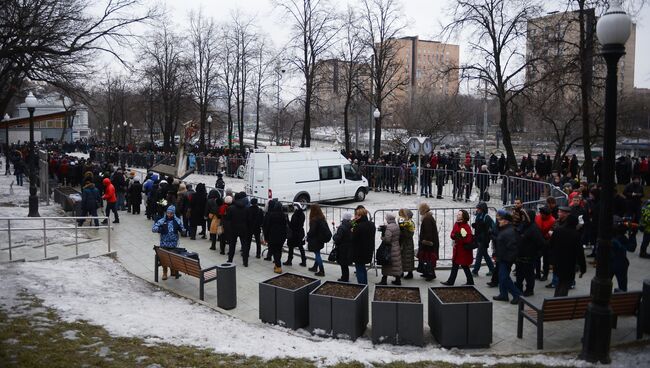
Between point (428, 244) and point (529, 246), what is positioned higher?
point (529, 246)

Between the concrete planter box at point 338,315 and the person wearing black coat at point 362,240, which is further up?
the person wearing black coat at point 362,240

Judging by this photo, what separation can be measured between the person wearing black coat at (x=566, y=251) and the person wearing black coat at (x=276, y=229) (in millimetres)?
5814

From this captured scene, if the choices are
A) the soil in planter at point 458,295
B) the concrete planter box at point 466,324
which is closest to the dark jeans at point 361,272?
the soil in planter at point 458,295

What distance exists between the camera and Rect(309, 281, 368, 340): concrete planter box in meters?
8.30

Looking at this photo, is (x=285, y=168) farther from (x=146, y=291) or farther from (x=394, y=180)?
(x=146, y=291)

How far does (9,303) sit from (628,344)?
32.0 feet

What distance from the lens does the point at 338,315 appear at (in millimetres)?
8414

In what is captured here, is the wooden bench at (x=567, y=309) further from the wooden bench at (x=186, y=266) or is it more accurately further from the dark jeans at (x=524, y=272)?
the wooden bench at (x=186, y=266)

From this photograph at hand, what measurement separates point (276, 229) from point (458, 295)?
5.18m

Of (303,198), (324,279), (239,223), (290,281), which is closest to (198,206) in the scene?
(239,223)

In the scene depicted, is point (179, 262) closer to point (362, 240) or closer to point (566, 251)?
point (362, 240)

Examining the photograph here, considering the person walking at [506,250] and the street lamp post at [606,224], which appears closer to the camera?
the street lamp post at [606,224]

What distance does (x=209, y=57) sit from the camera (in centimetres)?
4819

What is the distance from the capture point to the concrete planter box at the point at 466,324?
7930 mm
